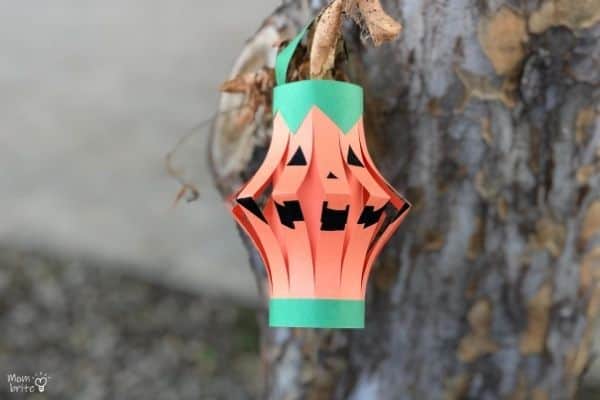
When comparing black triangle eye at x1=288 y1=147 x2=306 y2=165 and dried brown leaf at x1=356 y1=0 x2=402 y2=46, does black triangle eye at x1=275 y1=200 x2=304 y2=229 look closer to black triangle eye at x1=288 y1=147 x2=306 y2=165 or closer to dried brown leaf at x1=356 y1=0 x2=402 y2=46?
black triangle eye at x1=288 y1=147 x2=306 y2=165

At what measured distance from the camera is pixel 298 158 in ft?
2.08

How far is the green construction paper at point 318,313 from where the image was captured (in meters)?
0.62

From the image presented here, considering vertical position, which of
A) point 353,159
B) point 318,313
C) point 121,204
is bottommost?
point 121,204

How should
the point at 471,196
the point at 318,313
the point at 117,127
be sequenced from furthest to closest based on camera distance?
1. the point at 117,127
2. the point at 471,196
3. the point at 318,313

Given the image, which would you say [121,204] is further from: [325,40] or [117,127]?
[325,40]

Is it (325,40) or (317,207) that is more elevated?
(325,40)

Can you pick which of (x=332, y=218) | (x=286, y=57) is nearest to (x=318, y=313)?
(x=332, y=218)

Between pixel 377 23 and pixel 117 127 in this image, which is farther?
pixel 117 127

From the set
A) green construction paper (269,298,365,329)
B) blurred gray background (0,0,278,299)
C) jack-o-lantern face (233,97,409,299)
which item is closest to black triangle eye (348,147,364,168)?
jack-o-lantern face (233,97,409,299)

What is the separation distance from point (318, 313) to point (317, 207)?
0.27 feet

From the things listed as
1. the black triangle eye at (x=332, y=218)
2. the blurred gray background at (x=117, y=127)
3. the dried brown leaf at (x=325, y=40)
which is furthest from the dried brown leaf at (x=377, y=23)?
the blurred gray background at (x=117, y=127)

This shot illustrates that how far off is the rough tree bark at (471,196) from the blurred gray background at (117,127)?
869mm

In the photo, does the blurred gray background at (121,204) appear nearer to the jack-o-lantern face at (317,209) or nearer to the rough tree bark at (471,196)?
the rough tree bark at (471,196)

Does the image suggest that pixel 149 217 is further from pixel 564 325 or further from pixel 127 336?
pixel 564 325
